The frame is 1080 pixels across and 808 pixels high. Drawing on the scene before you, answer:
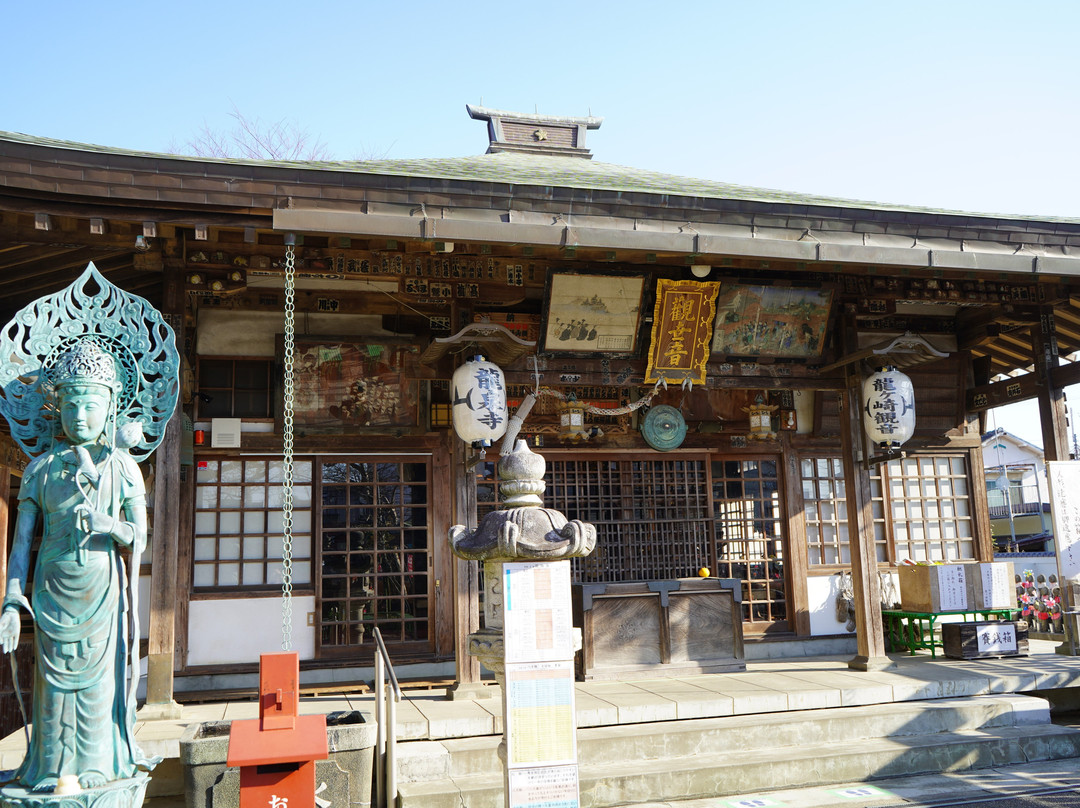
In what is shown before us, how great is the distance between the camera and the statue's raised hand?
5.12 m

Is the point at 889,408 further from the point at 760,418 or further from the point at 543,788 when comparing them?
the point at 543,788

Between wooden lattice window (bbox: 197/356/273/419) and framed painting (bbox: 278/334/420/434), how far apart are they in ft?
0.95

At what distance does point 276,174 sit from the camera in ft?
24.5

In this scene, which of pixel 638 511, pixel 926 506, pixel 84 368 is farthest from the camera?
pixel 926 506

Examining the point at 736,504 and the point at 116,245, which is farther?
the point at 736,504

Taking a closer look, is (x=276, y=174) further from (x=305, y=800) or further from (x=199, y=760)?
(x=305, y=800)

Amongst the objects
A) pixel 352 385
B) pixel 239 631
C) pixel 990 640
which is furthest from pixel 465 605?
pixel 990 640

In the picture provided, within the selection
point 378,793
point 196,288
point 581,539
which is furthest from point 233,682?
point 581,539

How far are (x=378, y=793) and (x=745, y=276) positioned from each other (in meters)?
6.37

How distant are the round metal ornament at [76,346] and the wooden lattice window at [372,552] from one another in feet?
14.8

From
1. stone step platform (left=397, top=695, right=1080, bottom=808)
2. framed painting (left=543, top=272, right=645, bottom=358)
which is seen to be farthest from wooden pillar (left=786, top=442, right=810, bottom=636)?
framed painting (left=543, top=272, right=645, bottom=358)

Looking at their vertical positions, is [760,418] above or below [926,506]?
above

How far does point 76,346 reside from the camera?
5.52 metres

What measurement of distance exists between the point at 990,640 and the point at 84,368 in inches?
394
